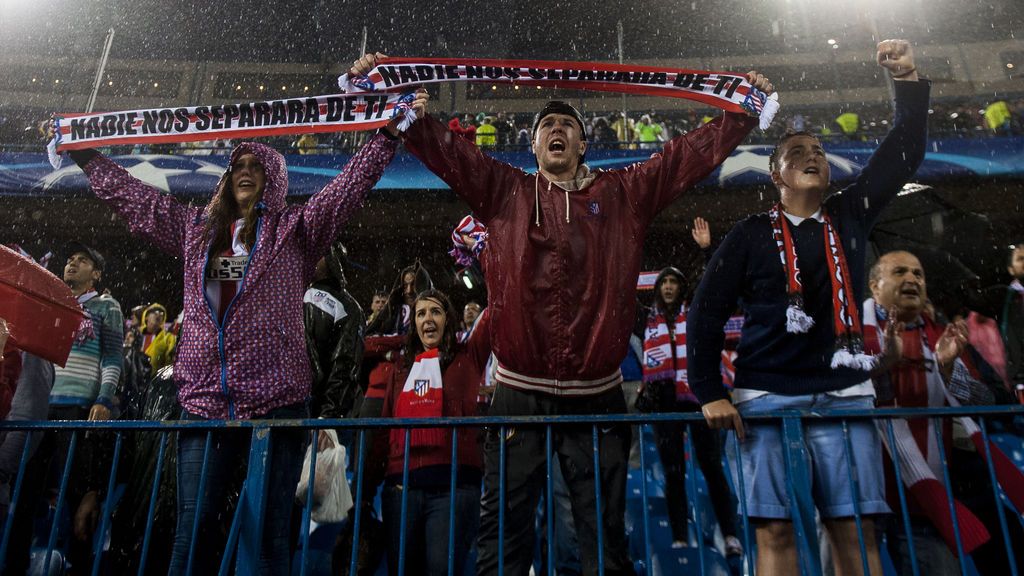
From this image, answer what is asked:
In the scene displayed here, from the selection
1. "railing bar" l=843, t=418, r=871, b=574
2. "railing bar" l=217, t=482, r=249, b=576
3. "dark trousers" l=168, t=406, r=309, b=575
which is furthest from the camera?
"dark trousers" l=168, t=406, r=309, b=575

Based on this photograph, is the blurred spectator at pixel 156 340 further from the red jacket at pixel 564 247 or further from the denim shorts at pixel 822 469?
the denim shorts at pixel 822 469

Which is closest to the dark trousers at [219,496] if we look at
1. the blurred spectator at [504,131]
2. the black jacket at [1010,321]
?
the black jacket at [1010,321]

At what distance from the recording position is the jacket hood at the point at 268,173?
3174 mm

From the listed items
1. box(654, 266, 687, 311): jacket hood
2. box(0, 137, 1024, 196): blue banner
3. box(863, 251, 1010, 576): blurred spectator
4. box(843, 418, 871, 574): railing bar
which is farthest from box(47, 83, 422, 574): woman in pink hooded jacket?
box(0, 137, 1024, 196): blue banner

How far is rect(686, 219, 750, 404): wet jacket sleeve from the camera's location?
280cm

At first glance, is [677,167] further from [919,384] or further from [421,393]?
[421,393]

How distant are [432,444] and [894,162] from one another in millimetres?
2302

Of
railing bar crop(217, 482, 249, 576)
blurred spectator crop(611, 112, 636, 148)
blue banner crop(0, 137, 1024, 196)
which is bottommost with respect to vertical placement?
railing bar crop(217, 482, 249, 576)

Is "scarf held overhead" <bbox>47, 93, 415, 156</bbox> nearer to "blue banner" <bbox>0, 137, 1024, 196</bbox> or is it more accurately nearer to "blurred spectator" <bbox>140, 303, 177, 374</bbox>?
"blurred spectator" <bbox>140, 303, 177, 374</bbox>

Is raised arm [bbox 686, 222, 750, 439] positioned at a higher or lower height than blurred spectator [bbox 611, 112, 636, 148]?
lower

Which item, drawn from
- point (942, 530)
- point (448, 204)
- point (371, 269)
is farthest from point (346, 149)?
point (942, 530)

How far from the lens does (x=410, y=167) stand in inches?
505

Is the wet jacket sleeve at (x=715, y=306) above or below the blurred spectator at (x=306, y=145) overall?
below

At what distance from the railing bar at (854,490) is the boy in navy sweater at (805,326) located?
0.02m
